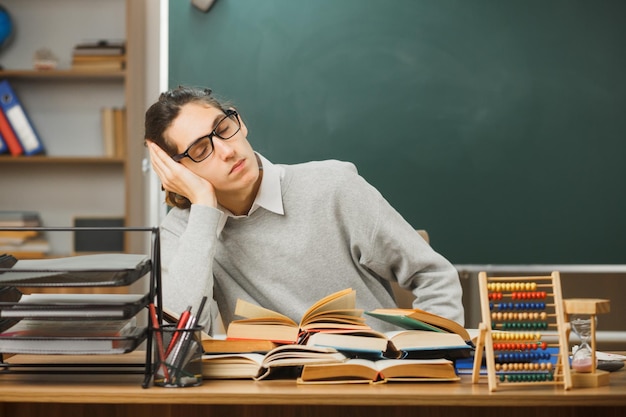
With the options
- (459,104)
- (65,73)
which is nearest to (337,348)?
(459,104)

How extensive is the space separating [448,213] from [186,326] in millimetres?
2425

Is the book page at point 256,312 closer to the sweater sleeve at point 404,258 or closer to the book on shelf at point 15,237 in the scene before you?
the sweater sleeve at point 404,258

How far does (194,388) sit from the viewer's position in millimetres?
1161

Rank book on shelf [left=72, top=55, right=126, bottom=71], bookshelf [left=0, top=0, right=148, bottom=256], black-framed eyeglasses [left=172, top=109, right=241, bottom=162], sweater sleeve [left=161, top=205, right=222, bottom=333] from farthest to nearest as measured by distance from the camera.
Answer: bookshelf [left=0, top=0, right=148, bottom=256] → book on shelf [left=72, top=55, right=126, bottom=71] → black-framed eyeglasses [left=172, top=109, right=241, bottom=162] → sweater sleeve [left=161, top=205, right=222, bottom=333]

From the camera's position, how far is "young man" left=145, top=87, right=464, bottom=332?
5.92 feet

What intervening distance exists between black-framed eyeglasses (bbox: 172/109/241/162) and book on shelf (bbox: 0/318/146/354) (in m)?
0.65

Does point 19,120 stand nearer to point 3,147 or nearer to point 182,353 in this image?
point 3,147

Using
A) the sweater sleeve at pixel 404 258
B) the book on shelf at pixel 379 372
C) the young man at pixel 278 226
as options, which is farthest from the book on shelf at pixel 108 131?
the book on shelf at pixel 379 372

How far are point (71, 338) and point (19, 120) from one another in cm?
320

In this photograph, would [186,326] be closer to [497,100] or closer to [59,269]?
[59,269]

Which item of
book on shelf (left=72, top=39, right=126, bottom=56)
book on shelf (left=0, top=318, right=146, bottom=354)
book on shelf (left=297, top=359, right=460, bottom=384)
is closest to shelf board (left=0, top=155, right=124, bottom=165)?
book on shelf (left=72, top=39, right=126, bottom=56)

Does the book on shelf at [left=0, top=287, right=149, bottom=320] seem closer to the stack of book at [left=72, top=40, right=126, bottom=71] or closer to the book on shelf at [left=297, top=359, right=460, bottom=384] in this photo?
the book on shelf at [left=297, top=359, right=460, bottom=384]

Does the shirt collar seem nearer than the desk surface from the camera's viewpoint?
No

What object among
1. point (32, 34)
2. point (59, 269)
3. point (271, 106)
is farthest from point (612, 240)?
point (32, 34)
